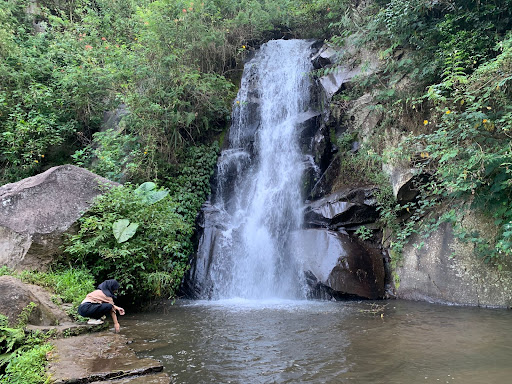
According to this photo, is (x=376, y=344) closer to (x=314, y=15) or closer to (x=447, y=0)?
(x=447, y=0)

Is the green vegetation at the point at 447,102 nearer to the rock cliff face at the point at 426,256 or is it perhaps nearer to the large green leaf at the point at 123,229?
the rock cliff face at the point at 426,256

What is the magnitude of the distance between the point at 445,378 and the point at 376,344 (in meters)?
1.16

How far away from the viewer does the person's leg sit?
5031mm

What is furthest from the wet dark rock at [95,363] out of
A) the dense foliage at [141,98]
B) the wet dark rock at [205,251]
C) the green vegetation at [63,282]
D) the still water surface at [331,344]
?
the wet dark rock at [205,251]

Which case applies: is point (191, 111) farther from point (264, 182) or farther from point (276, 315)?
point (276, 315)

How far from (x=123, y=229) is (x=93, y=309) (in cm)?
183

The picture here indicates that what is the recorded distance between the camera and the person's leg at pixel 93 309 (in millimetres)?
5031

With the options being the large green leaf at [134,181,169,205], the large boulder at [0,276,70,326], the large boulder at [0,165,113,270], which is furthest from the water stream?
the large green leaf at [134,181,169,205]

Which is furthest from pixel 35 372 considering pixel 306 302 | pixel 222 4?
pixel 222 4

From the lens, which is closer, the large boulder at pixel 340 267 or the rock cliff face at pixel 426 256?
the rock cliff face at pixel 426 256

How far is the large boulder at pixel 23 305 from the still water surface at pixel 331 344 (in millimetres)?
1026

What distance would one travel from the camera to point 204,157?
11.4 metres

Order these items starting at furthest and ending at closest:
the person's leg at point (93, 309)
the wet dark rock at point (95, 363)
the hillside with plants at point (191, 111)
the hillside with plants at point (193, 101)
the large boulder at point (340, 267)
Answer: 1. the large boulder at point (340, 267)
2. the hillside with plants at point (193, 101)
3. the hillside with plants at point (191, 111)
4. the person's leg at point (93, 309)
5. the wet dark rock at point (95, 363)

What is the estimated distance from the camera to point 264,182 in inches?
430
